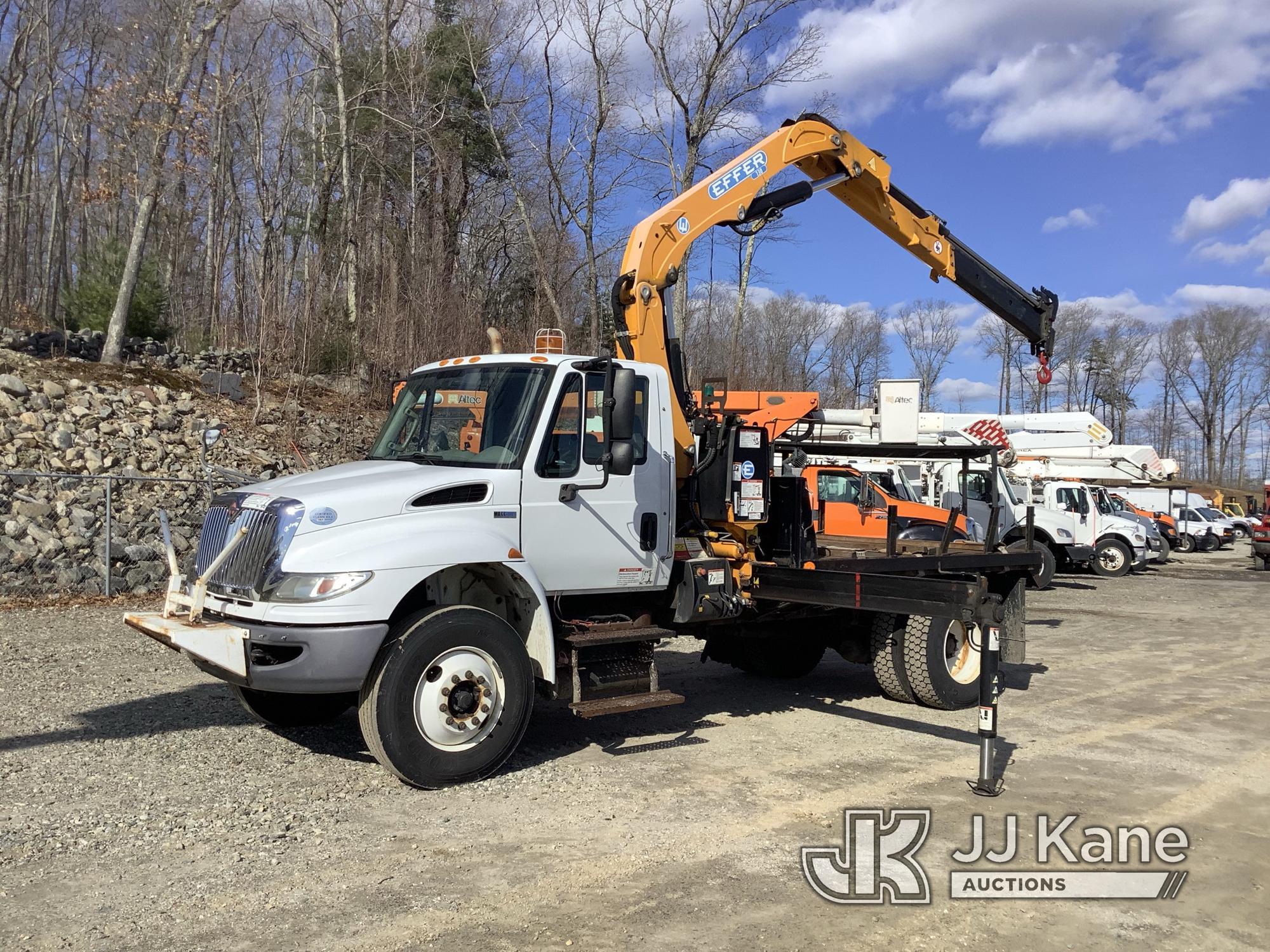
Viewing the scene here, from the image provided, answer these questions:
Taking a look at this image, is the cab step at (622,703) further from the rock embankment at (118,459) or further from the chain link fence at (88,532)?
the chain link fence at (88,532)

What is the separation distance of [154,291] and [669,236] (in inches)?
693

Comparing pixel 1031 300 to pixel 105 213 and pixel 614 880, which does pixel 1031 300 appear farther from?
pixel 105 213

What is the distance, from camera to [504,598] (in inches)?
270

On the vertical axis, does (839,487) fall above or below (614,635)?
above

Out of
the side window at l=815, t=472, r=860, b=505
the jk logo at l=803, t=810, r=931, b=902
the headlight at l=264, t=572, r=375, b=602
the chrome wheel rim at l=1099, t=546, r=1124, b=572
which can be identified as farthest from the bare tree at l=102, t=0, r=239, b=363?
the chrome wheel rim at l=1099, t=546, r=1124, b=572

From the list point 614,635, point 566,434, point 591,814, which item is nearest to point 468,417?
point 566,434

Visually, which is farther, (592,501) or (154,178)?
(154,178)

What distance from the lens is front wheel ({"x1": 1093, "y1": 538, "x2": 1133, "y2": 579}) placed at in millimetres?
24453

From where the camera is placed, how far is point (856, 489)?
1786cm

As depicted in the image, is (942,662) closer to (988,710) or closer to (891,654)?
(891,654)

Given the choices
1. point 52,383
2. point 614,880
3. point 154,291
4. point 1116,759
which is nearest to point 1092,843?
point 1116,759

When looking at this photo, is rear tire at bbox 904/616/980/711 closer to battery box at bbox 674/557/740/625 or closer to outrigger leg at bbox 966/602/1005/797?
battery box at bbox 674/557/740/625

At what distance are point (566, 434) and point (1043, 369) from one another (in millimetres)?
7064

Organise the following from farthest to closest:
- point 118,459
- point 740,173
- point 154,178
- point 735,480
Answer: point 154,178 → point 118,459 → point 740,173 → point 735,480
